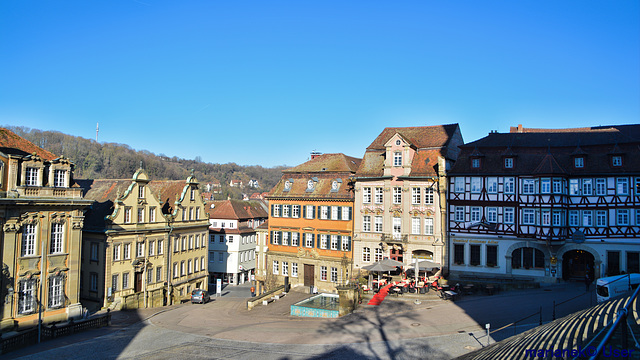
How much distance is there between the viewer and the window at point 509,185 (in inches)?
1444

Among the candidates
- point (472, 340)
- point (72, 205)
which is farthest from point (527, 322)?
point (72, 205)

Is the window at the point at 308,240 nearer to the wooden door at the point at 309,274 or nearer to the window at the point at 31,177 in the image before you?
the wooden door at the point at 309,274

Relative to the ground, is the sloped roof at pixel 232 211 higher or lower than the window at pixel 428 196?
lower

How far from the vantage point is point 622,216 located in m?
34.1

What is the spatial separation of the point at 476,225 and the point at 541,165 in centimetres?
716

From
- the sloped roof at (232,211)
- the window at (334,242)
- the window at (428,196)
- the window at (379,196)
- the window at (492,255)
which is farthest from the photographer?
the sloped roof at (232,211)

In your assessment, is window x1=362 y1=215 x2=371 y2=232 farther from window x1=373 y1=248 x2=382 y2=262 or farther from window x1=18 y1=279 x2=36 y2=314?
window x1=18 y1=279 x2=36 y2=314

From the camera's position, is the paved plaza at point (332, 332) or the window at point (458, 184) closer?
the paved plaza at point (332, 332)

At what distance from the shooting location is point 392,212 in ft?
135

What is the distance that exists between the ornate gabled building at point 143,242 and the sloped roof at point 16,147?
810cm

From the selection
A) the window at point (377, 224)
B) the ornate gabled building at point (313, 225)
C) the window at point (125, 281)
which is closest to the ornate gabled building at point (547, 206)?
the window at point (377, 224)

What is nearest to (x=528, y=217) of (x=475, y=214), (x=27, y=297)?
(x=475, y=214)

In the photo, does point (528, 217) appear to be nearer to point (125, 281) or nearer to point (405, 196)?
point (405, 196)

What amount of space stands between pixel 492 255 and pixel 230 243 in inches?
1418
